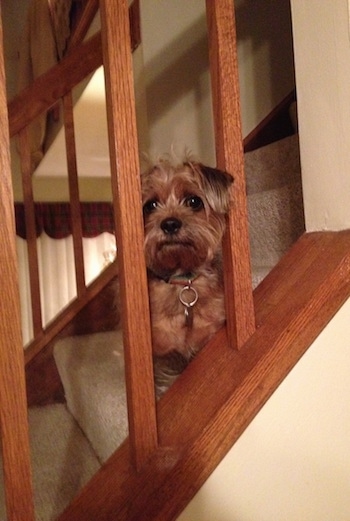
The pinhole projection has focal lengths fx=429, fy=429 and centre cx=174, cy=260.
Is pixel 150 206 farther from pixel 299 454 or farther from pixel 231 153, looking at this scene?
pixel 299 454

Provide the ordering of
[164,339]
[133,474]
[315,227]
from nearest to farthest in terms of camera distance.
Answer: [133,474], [315,227], [164,339]

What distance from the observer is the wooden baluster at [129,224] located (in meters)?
0.61

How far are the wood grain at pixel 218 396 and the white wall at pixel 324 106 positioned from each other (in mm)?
71

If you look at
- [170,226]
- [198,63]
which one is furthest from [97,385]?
[198,63]

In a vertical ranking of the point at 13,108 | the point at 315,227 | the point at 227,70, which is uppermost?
the point at 13,108

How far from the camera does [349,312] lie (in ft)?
2.40

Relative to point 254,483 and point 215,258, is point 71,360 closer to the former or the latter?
point 215,258

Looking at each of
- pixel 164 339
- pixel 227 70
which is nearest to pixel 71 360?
pixel 164 339

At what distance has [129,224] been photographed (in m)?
0.62

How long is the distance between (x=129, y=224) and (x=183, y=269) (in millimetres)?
636

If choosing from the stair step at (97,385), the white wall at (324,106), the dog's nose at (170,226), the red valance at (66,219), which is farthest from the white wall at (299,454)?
the red valance at (66,219)

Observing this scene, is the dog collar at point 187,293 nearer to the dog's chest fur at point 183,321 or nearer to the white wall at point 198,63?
the dog's chest fur at point 183,321

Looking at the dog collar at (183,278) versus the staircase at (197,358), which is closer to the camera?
the staircase at (197,358)

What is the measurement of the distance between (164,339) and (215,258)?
1.01 feet
